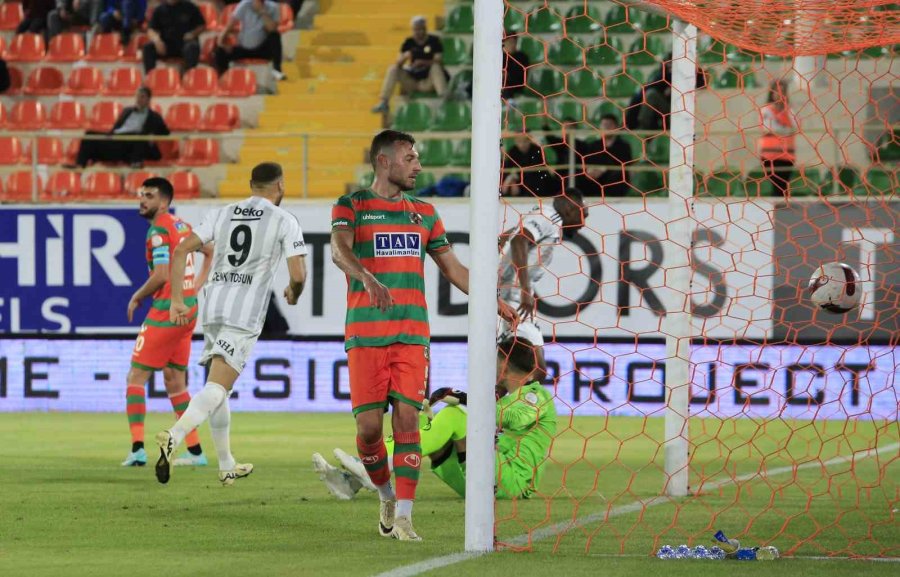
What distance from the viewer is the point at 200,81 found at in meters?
20.0

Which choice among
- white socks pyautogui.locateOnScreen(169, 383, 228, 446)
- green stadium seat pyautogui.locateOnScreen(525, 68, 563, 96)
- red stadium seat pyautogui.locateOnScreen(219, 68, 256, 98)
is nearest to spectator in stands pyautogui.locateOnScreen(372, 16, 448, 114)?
green stadium seat pyautogui.locateOnScreen(525, 68, 563, 96)

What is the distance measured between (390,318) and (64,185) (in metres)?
12.5

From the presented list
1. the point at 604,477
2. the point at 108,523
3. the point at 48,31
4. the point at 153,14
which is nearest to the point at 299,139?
the point at 153,14

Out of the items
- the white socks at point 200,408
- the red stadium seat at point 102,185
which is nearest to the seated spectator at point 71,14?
the red stadium seat at point 102,185

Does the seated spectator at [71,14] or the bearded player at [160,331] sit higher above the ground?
the seated spectator at [71,14]

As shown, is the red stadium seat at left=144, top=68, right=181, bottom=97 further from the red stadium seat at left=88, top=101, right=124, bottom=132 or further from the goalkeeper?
the goalkeeper

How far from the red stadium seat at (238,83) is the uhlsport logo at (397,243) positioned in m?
13.6

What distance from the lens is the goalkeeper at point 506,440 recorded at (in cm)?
766

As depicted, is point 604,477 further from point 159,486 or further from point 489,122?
point 489,122

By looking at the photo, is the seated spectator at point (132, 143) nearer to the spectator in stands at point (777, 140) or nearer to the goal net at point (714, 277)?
the goal net at point (714, 277)

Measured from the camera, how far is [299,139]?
1872 centimetres

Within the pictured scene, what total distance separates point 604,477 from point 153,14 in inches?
511

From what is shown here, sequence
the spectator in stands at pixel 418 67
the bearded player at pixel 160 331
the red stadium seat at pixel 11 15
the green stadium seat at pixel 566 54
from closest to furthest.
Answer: the bearded player at pixel 160 331, the spectator in stands at pixel 418 67, the green stadium seat at pixel 566 54, the red stadium seat at pixel 11 15

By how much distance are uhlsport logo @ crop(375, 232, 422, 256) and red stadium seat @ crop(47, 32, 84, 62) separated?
15.4m
